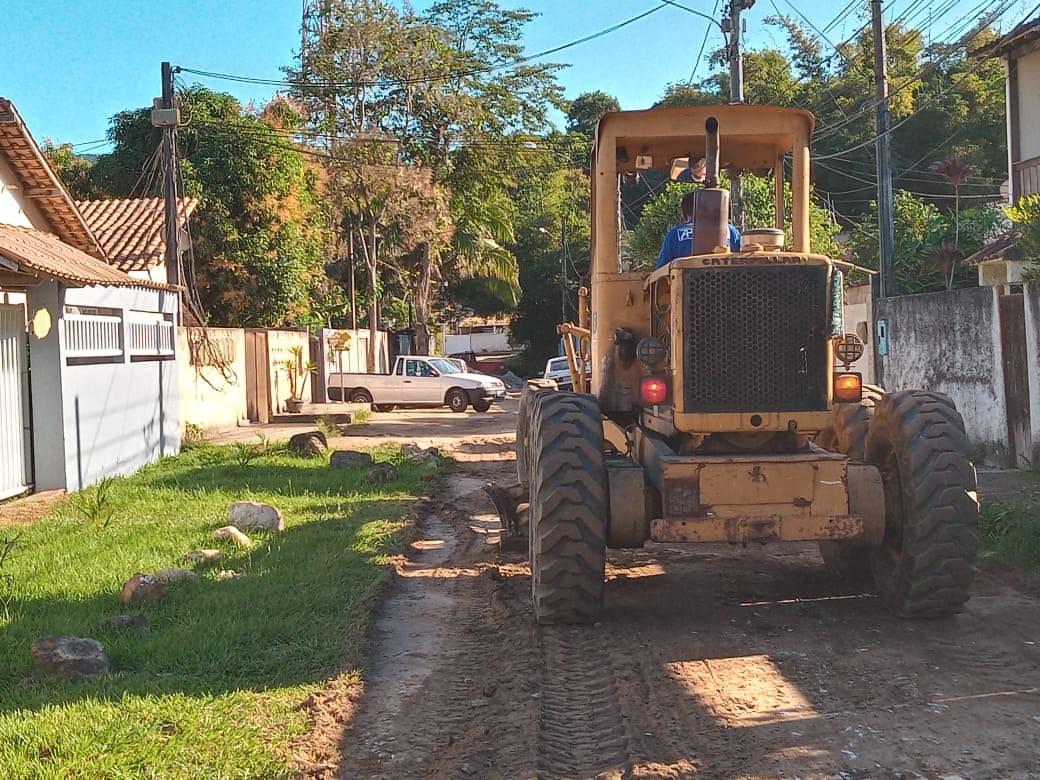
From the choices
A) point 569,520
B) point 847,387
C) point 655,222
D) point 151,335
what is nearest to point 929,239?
point 655,222

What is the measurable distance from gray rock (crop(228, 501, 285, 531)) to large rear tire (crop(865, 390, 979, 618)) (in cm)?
569

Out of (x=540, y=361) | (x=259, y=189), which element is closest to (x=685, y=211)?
(x=259, y=189)

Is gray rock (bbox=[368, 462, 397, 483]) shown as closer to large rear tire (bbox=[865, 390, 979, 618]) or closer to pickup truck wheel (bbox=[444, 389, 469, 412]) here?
large rear tire (bbox=[865, 390, 979, 618])

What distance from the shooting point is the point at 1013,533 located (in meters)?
8.15

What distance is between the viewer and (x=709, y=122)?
659 cm

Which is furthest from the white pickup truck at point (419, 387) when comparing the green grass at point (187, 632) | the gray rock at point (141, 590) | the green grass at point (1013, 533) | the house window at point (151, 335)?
the gray rock at point (141, 590)

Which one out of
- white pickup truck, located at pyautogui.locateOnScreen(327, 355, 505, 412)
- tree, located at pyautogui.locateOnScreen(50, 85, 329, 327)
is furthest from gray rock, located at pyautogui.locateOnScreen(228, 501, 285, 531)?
tree, located at pyautogui.locateOnScreen(50, 85, 329, 327)

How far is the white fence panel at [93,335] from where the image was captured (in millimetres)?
12797

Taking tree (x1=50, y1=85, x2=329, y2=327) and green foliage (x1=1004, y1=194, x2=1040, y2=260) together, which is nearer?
green foliage (x1=1004, y1=194, x2=1040, y2=260)

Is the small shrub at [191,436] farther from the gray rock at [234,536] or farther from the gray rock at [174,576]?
the gray rock at [174,576]

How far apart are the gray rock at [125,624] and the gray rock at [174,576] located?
3.16ft

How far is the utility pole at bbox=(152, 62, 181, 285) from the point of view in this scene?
19.3 meters

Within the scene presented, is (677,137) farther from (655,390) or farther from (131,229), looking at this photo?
(131,229)

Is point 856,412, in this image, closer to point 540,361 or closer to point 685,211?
point 685,211
